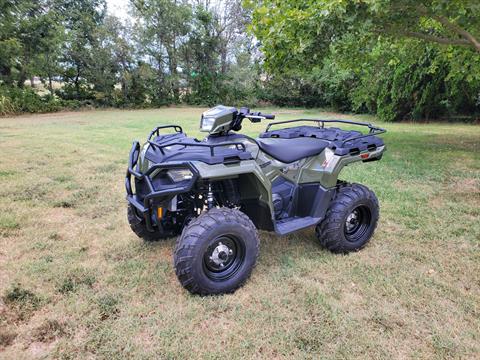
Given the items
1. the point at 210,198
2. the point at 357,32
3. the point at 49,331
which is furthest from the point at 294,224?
the point at 357,32

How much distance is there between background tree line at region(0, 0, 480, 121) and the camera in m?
5.06

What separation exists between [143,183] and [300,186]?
52.5 inches

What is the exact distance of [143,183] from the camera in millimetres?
2730

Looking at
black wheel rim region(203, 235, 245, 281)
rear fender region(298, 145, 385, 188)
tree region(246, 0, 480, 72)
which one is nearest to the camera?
black wheel rim region(203, 235, 245, 281)

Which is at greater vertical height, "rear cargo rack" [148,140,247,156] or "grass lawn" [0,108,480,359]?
"rear cargo rack" [148,140,247,156]

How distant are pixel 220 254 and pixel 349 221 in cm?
143

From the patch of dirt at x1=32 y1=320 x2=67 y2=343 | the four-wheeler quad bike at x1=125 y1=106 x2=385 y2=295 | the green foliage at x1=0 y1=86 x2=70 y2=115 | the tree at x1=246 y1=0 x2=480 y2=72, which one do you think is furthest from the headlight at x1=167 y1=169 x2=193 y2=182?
the green foliage at x1=0 y1=86 x2=70 y2=115

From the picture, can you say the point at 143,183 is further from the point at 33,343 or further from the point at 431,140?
the point at 431,140

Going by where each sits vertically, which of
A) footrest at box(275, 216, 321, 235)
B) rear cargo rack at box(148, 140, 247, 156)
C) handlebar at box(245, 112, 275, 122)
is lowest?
footrest at box(275, 216, 321, 235)

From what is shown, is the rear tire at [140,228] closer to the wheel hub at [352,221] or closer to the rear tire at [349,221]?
the rear tire at [349,221]

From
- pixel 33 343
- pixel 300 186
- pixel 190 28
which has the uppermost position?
pixel 190 28

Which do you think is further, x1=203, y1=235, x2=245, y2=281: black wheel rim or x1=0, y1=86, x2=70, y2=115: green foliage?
x1=0, y1=86, x2=70, y2=115: green foliage

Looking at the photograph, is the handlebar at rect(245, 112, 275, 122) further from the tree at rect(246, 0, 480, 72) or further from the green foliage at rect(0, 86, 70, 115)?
the green foliage at rect(0, 86, 70, 115)

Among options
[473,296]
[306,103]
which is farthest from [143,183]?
[306,103]
